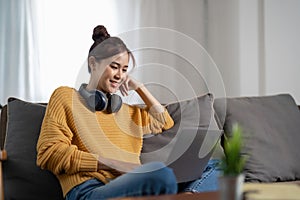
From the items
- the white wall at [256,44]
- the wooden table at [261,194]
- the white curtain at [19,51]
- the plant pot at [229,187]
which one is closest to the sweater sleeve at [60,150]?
the wooden table at [261,194]

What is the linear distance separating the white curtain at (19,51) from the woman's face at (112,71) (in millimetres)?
1038

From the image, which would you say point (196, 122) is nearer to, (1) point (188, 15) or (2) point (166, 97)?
A: (2) point (166, 97)

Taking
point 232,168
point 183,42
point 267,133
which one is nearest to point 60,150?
point 232,168

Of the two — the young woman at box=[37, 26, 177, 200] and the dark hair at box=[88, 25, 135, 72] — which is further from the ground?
the dark hair at box=[88, 25, 135, 72]

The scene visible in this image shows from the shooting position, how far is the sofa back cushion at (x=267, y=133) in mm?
2395

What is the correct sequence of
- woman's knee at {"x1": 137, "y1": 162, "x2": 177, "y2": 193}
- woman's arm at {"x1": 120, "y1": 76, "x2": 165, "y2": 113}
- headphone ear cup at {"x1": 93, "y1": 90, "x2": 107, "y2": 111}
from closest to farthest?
woman's knee at {"x1": 137, "y1": 162, "x2": 177, "y2": 193}, headphone ear cup at {"x1": 93, "y1": 90, "x2": 107, "y2": 111}, woman's arm at {"x1": 120, "y1": 76, "x2": 165, "y2": 113}

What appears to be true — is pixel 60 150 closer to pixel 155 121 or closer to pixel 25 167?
pixel 25 167

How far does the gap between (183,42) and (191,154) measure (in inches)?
63.9

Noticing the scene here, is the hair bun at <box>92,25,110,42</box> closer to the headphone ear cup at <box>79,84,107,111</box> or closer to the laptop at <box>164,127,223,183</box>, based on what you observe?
the headphone ear cup at <box>79,84,107,111</box>

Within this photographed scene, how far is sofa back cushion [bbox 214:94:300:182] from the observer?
239 cm

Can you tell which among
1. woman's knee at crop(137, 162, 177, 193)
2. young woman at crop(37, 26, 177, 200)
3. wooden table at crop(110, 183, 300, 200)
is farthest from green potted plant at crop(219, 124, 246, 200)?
young woman at crop(37, 26, 177, 200)

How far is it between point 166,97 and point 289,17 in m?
1.02

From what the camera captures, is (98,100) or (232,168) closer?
(232,168)

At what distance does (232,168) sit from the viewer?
98cm
